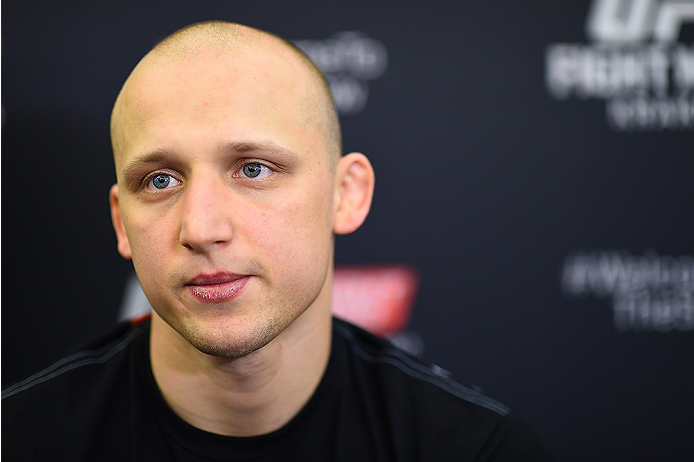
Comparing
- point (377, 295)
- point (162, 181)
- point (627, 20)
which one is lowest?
point (377, 295)

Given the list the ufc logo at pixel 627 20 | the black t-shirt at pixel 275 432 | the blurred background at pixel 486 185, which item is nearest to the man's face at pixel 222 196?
the black t-shirt at pixel 275 432

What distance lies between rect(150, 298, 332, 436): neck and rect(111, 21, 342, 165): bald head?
342mm

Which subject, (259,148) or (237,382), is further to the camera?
(237,382)

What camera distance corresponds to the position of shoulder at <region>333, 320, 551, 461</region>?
1017 mm

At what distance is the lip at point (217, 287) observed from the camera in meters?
0.83

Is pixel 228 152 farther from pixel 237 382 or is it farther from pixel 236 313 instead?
pixel 237 382

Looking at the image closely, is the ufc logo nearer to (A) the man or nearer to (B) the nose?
(A) the man

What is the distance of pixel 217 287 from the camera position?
0.83 meters

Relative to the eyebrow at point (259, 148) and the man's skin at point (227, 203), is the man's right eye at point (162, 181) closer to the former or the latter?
the man's skin at point (227, 203)

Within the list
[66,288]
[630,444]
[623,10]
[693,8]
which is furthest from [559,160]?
[66,288]

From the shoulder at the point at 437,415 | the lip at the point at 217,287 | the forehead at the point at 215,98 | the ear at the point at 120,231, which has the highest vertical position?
the forehead at the point at 215,98

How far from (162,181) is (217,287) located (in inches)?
8.1

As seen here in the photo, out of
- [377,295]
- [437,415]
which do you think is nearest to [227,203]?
[437,415]

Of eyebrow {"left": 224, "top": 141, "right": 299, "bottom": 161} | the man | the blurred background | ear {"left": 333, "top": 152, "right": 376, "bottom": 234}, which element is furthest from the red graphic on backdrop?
eyebrow {"left": 224, "top": 141, "right": 299, "bottom": 161}
